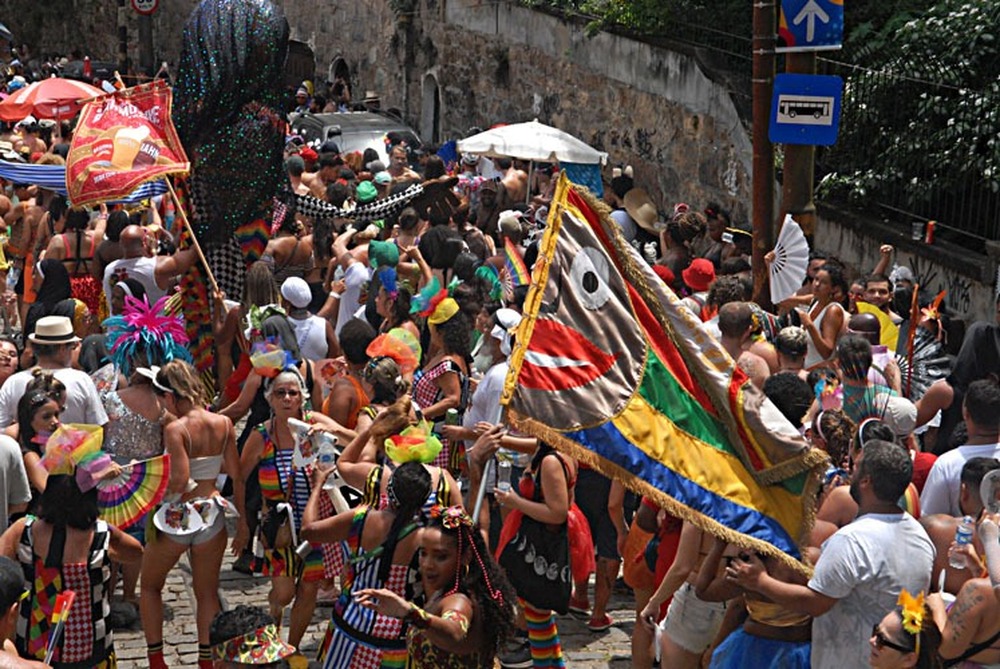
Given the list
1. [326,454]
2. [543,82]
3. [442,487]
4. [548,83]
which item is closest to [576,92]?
[548,83]

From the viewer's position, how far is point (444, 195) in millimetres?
13734

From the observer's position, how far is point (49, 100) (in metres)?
20.5

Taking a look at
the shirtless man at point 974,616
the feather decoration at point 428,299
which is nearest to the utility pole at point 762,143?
the feather decoration at point 428,299

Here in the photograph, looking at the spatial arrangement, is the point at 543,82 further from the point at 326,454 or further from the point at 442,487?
the point at 442,487

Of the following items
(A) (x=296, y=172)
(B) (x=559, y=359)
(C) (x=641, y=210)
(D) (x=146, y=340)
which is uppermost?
(B) (x=559, y=359)

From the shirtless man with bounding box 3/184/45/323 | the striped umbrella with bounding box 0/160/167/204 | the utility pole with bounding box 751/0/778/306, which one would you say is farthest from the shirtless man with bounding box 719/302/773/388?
the shirtless man with bounding box 3/184/45/323

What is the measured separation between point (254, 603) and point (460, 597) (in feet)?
11.1

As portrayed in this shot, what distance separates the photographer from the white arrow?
11.1 m

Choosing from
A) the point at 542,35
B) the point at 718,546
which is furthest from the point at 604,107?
the point at 718,546

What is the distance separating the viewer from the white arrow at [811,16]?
36.3ft

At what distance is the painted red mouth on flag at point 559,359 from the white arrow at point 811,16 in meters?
5.99

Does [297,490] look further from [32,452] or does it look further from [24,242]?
[24,242]

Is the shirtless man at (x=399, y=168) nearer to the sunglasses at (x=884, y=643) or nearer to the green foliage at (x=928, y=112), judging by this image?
the green foliage at (x=928, y=112)

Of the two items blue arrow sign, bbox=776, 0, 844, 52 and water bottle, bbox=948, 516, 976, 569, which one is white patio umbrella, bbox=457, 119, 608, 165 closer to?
blue arrow sign, bbox=776, 0, 844, 52
